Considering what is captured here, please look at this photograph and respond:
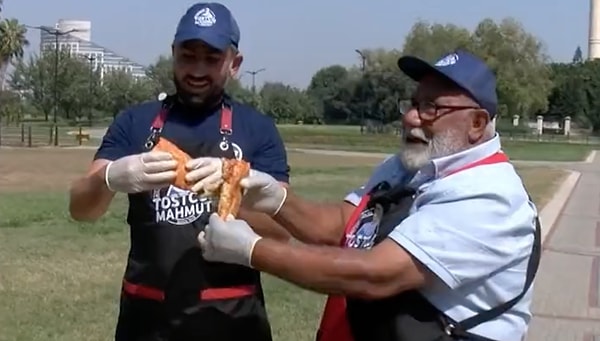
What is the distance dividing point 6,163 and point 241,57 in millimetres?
31704

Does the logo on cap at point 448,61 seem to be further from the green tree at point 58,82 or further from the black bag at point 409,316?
the green tree at point 58,82

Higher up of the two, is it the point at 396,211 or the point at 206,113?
the point at 206,113

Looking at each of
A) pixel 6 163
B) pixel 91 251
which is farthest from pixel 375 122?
pixel 91 251

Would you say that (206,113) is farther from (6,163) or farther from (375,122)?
(375,122)

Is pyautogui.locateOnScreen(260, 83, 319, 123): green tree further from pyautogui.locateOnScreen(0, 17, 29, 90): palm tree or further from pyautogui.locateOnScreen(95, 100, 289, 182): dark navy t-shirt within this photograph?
pyautogui.locateOnScreen(95, 100, 289, 182): dark navy t-shirt

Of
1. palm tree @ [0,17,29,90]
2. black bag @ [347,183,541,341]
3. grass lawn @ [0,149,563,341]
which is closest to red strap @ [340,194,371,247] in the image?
black bag @ [347,183,541,341]

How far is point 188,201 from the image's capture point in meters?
3.46

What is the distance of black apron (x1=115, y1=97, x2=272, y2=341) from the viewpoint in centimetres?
349

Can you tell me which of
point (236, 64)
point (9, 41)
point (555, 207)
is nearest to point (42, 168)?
point (555, 207)

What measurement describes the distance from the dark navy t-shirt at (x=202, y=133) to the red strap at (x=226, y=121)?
0.01m

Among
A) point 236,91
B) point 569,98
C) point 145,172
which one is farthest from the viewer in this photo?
point 569,98

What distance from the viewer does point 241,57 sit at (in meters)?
3.72

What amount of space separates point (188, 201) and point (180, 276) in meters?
0.25

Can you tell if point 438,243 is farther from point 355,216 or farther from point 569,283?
point 569,283
